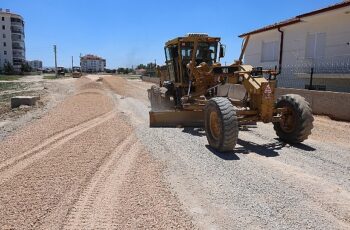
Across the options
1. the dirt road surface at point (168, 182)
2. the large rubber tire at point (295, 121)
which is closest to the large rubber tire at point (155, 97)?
the dirt road surface at point (168, 182)

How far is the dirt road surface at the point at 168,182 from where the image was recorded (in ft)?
14.8

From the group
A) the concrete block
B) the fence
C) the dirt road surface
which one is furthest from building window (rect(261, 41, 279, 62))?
the concrete block

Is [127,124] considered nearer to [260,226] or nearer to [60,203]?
[60,203]

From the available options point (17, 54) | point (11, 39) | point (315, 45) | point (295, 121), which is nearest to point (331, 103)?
point (295, 121)

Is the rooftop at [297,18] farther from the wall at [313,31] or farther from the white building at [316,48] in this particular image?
the wall at [313,31]

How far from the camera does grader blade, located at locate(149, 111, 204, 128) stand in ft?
35.1

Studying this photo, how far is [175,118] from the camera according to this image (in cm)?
1076

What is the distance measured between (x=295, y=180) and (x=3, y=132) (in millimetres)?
8051

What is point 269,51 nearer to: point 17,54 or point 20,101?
point 20,101

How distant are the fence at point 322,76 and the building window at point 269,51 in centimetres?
429

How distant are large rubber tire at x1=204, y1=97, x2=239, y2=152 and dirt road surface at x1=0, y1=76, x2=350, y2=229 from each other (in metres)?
0.21

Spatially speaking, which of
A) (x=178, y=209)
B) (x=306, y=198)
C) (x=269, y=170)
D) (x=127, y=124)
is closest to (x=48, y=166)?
(x=178, y=209)

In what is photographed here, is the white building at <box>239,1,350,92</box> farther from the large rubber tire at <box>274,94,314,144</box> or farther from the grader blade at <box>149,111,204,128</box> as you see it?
the grader blade at <box>149,111,204,128</box>

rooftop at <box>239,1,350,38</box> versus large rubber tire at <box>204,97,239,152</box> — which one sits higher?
rooftop at <box>239,1,350,38</box>
